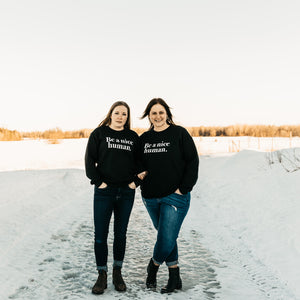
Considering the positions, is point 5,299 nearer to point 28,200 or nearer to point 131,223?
point 131,223

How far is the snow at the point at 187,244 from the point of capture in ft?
12.2

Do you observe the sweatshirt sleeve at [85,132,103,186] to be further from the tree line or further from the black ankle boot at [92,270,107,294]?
the tree line

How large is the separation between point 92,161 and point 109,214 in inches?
23.8

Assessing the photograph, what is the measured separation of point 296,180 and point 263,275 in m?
5.86

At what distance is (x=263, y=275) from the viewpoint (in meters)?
4.19

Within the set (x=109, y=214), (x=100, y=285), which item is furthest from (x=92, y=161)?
(x=100, y=285)

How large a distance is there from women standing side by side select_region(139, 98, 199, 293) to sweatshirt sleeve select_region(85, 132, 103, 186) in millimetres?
482

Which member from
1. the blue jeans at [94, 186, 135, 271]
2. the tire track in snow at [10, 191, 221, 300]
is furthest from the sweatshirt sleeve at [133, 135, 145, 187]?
the tire track in snow at [10, 191, 221, 300]

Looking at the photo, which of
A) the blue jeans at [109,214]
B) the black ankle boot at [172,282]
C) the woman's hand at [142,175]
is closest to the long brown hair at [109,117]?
the woman's hand at [142,175]

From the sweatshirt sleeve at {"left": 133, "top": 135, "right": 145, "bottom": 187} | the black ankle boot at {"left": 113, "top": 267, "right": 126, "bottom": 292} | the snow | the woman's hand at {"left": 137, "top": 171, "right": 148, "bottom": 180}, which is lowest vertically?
the snow

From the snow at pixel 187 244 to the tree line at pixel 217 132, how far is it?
100ft

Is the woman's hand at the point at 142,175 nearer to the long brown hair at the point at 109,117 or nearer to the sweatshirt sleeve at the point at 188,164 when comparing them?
the sweatshirt sleeve at the point at 188,164

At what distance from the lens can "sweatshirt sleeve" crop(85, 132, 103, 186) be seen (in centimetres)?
351

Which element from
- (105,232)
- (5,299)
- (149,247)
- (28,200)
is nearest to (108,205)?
(105,232)
